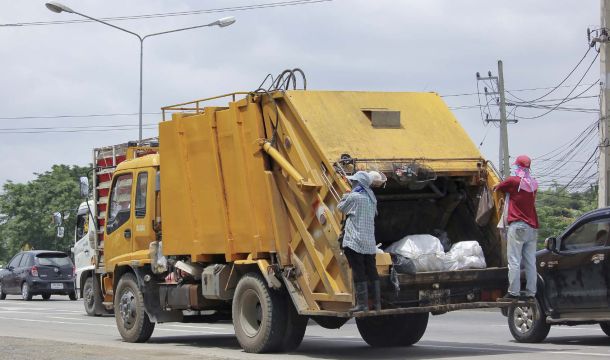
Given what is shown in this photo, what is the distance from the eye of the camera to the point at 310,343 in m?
15.0

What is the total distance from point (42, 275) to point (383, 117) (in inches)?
927

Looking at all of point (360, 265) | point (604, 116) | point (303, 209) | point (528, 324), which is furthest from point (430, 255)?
point (604, 116)

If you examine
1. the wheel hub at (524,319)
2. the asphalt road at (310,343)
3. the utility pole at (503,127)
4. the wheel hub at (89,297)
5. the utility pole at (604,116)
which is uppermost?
the utility pole at (503,127)

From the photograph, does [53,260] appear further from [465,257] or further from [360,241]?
[360,241]

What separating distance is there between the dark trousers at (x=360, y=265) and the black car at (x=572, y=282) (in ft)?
12.1

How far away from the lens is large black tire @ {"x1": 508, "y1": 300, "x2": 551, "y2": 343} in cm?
1470

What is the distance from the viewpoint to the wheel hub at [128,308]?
1527cm

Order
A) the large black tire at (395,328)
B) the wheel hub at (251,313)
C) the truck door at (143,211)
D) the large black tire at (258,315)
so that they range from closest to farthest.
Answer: the large black tire at (258,315), the wheel hub at (251,313), the large black tire at (395,328), the truck door at (143,211)

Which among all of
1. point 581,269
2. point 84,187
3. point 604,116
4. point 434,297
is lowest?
point 434,297

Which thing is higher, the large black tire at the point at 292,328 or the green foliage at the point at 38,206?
the green foliage at the point at 38,206

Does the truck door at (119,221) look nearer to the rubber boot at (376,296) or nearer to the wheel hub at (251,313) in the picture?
the wheel hub at (251,313)

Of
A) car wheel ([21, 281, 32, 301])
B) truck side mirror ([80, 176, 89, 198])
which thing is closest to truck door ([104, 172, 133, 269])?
truck side mirror ([80, 176, 89, 198])

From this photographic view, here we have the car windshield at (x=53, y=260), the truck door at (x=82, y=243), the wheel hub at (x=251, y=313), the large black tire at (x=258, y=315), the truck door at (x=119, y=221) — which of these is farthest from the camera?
the car windshield at (x=53, y=260)

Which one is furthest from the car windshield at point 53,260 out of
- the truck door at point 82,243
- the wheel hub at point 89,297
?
the wheel hub at point 89,297
